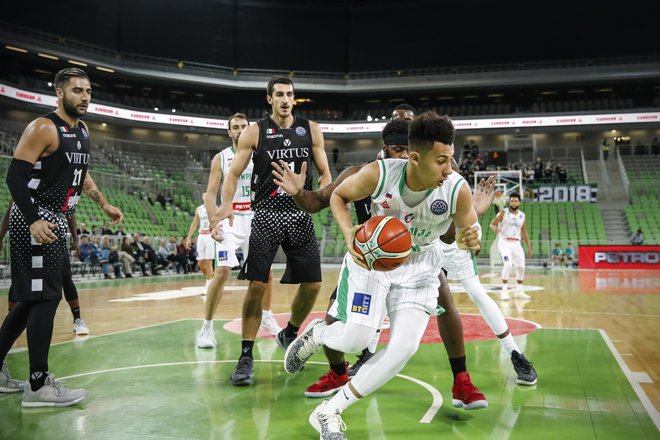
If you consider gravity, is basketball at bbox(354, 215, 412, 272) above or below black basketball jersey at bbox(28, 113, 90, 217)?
below

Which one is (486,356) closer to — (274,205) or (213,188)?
(274,205)

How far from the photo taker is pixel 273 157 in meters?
5.16

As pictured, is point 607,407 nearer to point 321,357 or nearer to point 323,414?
point 323,414

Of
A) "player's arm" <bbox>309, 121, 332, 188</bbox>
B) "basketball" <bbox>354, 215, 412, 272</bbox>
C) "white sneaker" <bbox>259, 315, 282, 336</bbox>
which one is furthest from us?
"white sneaker" <bbox>259, 315, 282, 336</bbox>

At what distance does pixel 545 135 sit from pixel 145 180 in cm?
2846

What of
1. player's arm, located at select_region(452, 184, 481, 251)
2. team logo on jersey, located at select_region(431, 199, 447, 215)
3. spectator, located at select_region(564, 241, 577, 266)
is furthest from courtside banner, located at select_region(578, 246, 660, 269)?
team logo on jersey, located at select_region(431, 199, 447, 215)

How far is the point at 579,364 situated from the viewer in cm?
550

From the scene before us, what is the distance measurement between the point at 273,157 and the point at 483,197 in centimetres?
204

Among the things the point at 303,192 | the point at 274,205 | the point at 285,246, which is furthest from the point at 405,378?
A: the point at 303,192

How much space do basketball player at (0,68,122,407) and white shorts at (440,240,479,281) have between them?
3381mm

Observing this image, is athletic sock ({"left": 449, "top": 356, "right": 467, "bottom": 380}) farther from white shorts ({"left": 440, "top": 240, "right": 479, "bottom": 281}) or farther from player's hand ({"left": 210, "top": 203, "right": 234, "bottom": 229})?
player's hand ({"left": 210, "top": 203, "right": 234, "bottom": 229})

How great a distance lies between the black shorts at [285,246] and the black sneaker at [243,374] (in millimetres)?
757

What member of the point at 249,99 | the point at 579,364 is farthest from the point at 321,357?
the point at 249,99

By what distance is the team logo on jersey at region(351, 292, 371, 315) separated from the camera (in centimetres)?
348
